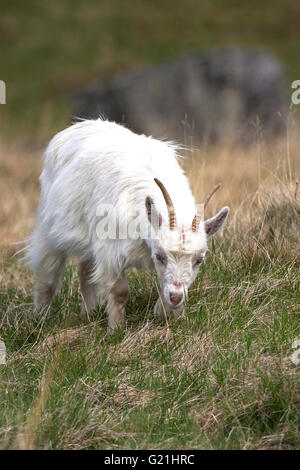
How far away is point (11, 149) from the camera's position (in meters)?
16.6

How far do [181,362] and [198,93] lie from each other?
52.3 ft

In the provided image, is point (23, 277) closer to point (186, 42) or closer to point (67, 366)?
point (67, 366)

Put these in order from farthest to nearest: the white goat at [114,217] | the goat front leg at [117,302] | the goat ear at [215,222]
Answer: the goat front leg at [117,302] → the goat ear at [215,222] → the white goat at [114,217]

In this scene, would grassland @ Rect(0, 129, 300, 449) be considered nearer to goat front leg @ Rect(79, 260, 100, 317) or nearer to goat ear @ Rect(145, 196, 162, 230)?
goat front leg @ Rect(79, 260, 100, 317)

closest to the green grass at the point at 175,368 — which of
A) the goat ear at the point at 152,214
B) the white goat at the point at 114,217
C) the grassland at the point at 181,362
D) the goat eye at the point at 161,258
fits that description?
the grassland at the point at 181,362

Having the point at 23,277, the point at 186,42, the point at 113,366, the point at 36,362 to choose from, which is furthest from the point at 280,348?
the point at 186,42

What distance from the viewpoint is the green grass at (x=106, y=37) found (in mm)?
29681

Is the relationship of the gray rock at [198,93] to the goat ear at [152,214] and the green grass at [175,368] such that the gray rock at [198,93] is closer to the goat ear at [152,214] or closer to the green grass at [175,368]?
the green grass at [175,368]

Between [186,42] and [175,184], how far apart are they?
29.3 m

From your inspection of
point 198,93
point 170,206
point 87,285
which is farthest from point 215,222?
point 198,93

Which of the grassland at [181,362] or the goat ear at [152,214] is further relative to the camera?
the goat ear at [152,214]

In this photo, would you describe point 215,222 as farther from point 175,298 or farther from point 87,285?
point 87,285

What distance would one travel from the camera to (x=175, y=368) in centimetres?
518

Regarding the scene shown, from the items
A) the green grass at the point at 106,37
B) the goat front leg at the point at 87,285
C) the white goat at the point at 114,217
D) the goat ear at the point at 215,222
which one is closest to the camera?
the white goat at the point at 114,217
